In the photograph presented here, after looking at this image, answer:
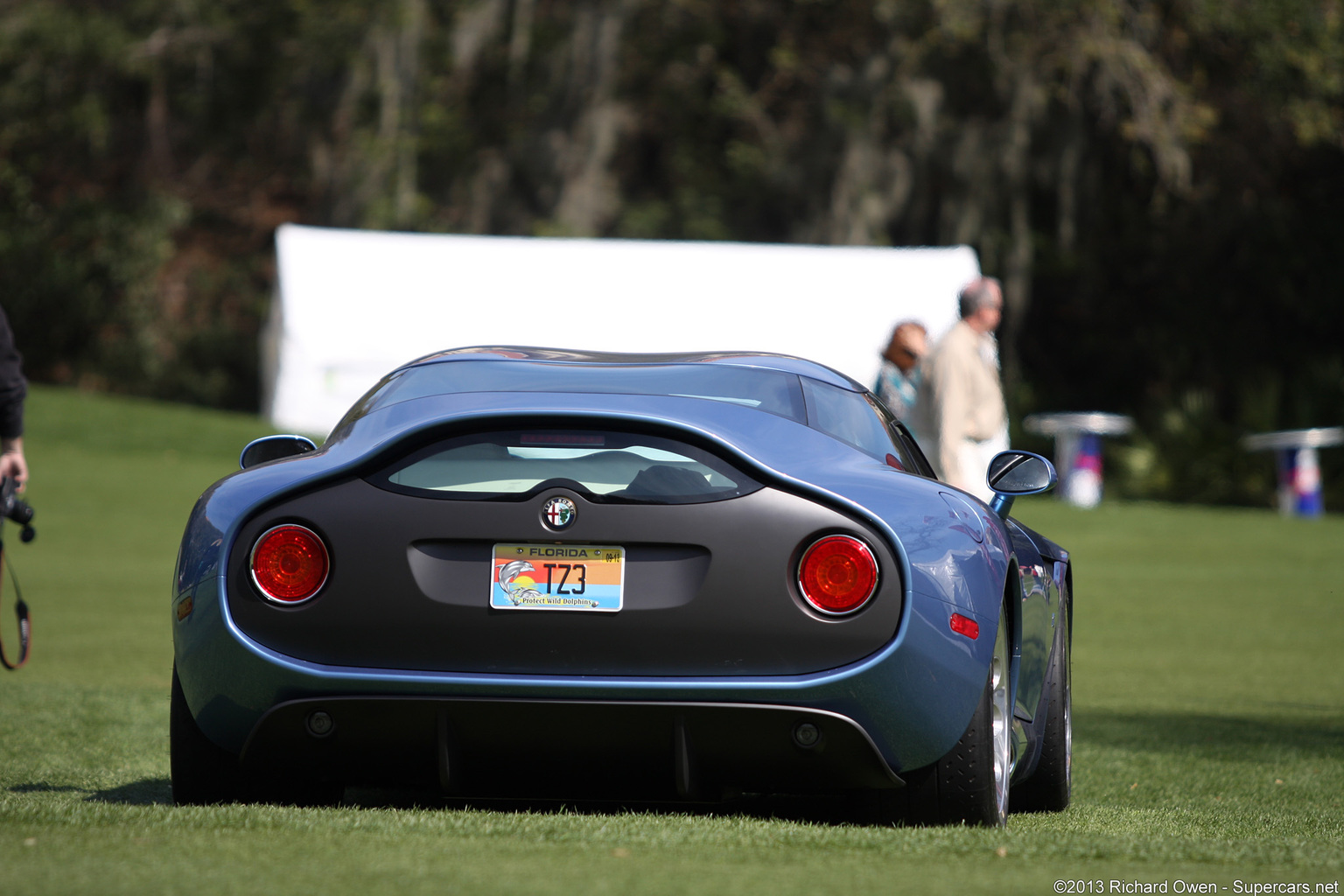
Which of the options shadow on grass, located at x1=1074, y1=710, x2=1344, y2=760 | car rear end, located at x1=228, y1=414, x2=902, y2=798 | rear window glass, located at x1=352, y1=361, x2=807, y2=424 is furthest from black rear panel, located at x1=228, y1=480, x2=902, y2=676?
shadow on grass, located at x1=1074, y1=710, x2=1344, y2=760

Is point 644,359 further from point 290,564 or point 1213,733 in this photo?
point 1213,733

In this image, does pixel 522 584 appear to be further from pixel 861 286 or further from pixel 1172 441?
pixel 1172 441

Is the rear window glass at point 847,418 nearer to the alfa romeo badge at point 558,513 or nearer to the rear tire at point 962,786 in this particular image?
the rear tire at point 962,786

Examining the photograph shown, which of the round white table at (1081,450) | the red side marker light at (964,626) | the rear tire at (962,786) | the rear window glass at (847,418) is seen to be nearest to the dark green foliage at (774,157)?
the round white table at (1081,450)

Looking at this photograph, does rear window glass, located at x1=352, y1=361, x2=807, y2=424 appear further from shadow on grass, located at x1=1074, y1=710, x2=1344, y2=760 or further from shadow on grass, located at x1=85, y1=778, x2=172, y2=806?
shadow on grass, located at x1=1074, y1=710, x2=1344, y2=760

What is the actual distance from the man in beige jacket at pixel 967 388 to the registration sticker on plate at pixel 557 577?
17.6 ft

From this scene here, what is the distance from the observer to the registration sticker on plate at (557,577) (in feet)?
13.9

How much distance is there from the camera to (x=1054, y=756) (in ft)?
18.0

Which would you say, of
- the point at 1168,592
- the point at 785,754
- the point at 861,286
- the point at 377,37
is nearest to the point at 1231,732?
the point at 785,754

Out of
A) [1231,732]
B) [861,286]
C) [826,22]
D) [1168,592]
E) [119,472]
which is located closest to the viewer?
[1231,732]

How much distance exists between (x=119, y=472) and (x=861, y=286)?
10.4 m

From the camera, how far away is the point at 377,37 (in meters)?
29.5

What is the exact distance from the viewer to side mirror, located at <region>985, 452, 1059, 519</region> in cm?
532

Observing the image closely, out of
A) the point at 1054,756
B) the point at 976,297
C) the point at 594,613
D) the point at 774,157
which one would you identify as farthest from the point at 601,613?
the point at 774,157
